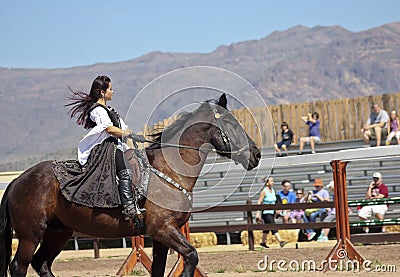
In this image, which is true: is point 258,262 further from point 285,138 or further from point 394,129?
point 394,129

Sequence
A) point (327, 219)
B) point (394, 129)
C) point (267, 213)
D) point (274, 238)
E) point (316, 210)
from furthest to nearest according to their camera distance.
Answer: point (394, 129), point (274, 238), point (316, 210), point (267, 213), point (327, 219)

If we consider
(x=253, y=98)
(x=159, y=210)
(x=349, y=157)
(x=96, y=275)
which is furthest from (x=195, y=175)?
(x=349, y=157)

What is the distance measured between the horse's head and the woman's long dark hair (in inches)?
54.3

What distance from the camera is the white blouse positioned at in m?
9.24

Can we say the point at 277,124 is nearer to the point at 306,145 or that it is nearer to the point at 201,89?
the point at 306,145

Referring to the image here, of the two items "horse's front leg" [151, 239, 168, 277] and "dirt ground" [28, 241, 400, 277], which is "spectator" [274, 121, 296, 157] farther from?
"horse's front leg" [151, 239, 168, 277]

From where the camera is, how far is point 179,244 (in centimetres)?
896

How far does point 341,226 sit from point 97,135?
494cm

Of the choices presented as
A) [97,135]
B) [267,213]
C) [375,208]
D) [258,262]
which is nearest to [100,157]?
[97,135]

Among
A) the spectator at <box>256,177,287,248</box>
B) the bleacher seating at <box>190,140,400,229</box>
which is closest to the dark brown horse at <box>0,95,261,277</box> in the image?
the spectator at <box>256,177,287,248</box>

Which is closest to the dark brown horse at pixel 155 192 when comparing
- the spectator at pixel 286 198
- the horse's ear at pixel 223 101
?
the horse's ear at pixel 223 101

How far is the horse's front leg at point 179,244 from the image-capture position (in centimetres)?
891

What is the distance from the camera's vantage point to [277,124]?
87.8 ft

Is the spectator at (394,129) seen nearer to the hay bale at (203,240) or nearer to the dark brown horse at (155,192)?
the hay bale at (203,240)
